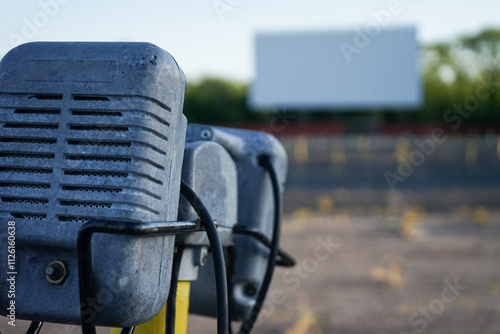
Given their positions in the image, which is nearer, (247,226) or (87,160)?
(87,160)

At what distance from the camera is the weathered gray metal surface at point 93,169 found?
0.97 meters

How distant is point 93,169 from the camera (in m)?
0.98

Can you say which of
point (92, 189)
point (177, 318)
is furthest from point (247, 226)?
point (92, 189)

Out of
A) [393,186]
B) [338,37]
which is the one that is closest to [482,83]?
[338,37]

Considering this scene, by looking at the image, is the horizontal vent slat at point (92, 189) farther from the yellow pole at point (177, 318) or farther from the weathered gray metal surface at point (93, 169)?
the yellow pole at point (177, 318)

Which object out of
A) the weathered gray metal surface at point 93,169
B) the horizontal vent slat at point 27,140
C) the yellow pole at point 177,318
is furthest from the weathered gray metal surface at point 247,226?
the horizontal vent slat at point 27,140

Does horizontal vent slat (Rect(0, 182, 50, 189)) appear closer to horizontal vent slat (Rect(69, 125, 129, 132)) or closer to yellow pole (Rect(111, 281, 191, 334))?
horizontal vent slat (Rect(69, 125, 129, 132))

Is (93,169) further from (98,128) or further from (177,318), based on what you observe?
(177,318)

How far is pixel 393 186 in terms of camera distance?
16.7 m

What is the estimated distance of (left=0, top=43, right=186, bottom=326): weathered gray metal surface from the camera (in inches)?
38.0

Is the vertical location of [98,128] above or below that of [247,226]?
above

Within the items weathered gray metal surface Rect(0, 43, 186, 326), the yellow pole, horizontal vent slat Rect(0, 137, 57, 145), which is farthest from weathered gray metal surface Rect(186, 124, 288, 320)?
horizontal vent slat Rect(0, 137, 57, 145)

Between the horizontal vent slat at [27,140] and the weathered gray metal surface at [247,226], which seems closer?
the horizontal vent slat at [27,140]

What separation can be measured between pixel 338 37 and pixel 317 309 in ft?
97.3
